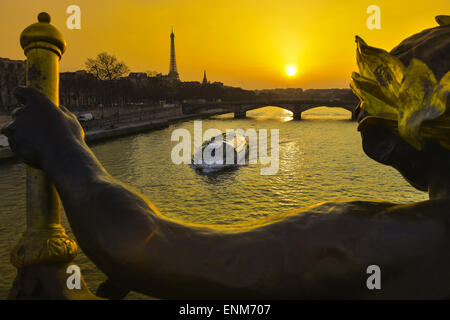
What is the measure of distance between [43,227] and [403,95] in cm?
176

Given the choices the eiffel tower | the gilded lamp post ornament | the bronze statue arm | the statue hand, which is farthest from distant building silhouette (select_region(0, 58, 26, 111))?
the eiffel tower

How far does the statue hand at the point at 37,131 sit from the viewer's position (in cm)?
162

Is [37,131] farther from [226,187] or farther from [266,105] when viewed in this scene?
[266,105]

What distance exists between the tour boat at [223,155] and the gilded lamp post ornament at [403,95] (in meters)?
15.5

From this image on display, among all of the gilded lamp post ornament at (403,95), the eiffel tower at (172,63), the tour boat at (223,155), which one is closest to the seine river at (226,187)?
the tour boat at (223,155)

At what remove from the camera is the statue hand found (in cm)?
162

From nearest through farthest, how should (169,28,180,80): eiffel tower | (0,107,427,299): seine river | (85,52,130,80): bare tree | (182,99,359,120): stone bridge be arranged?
(0,107,427,299): seine river < (85,52,130,80): bare tree < (182,99,359,120): stone bridge < (169,28,180,80): eiffel tower

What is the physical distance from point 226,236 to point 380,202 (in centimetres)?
65

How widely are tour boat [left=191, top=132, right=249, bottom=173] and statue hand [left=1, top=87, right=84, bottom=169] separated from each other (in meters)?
15.3

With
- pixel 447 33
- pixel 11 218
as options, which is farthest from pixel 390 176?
pixel 447 33

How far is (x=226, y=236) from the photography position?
135cm

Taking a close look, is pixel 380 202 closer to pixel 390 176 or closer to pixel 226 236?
pixel 226 236

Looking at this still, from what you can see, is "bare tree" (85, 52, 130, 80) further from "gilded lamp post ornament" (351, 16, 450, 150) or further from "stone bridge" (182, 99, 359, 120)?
"gilded lamp post ornament" (351, 16, 450, 150)

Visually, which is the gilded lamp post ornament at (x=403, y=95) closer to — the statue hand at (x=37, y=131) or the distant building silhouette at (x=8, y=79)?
the statue hand at (x=37, y=131)
